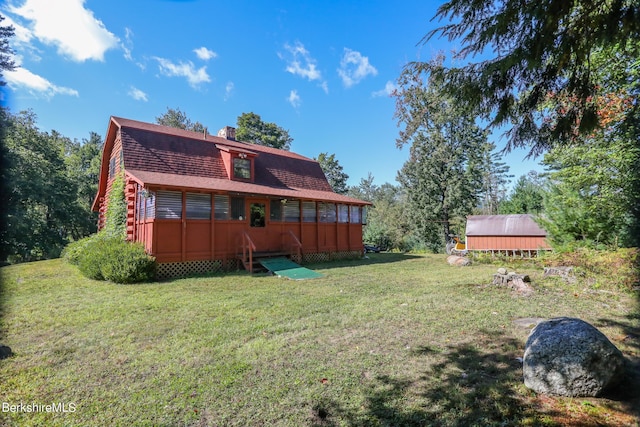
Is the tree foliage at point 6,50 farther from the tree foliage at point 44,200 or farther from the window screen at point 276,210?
the tree foliage at point 44,200

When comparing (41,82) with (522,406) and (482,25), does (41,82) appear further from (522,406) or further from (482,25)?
(522,406)

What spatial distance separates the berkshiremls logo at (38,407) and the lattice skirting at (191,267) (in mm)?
7623

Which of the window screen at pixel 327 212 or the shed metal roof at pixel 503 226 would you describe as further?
the shed metal roof at pixel 503 226

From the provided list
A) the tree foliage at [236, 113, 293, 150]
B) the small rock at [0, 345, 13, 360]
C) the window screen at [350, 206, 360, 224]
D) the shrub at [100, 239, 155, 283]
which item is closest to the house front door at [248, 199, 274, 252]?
the shrub at [100, 239, 155, 283]

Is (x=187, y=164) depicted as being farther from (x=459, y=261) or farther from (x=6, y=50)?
(x=459, y=261)

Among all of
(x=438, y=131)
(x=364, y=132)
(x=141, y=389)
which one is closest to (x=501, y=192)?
(x=438, y=131)

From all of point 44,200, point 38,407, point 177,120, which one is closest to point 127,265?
point 38,407

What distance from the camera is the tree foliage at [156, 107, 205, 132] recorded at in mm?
34000

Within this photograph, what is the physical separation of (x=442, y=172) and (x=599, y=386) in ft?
81.1

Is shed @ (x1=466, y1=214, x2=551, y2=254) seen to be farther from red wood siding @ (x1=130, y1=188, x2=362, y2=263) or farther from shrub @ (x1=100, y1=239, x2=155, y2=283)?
shrub @ (x1=100, y1=239, x2=155, y2=283)

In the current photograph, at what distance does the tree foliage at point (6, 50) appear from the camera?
5.54ft

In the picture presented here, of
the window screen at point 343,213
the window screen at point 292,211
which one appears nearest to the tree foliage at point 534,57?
the window screen at point 292,211

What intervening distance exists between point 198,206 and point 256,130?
81.2ft

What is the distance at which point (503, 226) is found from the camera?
72.6ft
